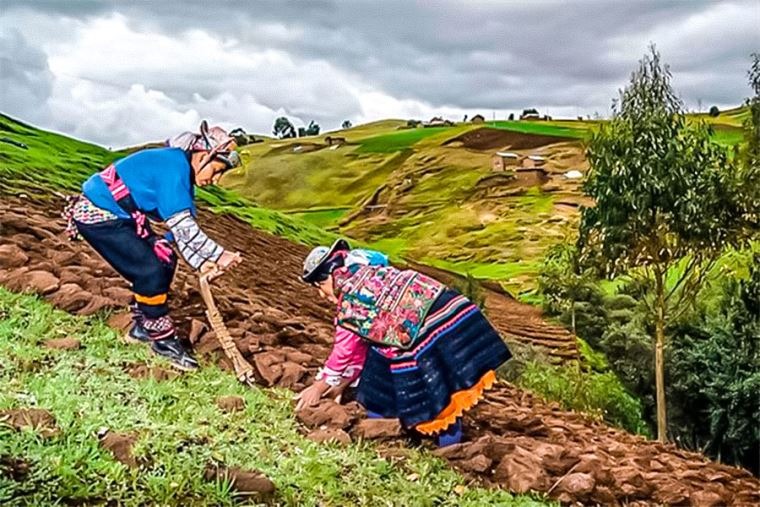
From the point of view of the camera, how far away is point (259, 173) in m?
6.82

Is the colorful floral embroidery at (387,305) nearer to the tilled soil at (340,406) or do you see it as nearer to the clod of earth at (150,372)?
the tilled soil at (340,406)

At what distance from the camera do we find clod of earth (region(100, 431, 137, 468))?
2.16 m

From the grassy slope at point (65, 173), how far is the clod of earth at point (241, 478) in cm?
329

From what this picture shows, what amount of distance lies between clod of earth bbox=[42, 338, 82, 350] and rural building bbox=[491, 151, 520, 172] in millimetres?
4957

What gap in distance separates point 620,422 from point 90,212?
5.34 m

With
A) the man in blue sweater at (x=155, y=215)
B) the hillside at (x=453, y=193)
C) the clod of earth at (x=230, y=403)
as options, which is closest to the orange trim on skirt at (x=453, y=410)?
the clod of earth at (x=230, y=403)

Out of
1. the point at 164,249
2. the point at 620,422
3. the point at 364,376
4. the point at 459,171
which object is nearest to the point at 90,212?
the point at 164,249

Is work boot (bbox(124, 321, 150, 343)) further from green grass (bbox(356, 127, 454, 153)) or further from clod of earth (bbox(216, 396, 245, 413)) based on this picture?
green grass (bbox(356, 127, 454, 153))

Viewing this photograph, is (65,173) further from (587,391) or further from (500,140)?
(587,391)

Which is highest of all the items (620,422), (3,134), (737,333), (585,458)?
(3,134)

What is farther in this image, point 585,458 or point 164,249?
point 164,249

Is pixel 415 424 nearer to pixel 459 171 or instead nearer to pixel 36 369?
pixel 36 369

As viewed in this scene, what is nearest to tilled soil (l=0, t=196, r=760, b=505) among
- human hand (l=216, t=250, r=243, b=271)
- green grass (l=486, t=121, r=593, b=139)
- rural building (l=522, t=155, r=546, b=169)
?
human hand (l=216, t=250, r=243, b=271)

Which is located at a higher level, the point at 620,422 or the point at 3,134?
the point at 3,134
